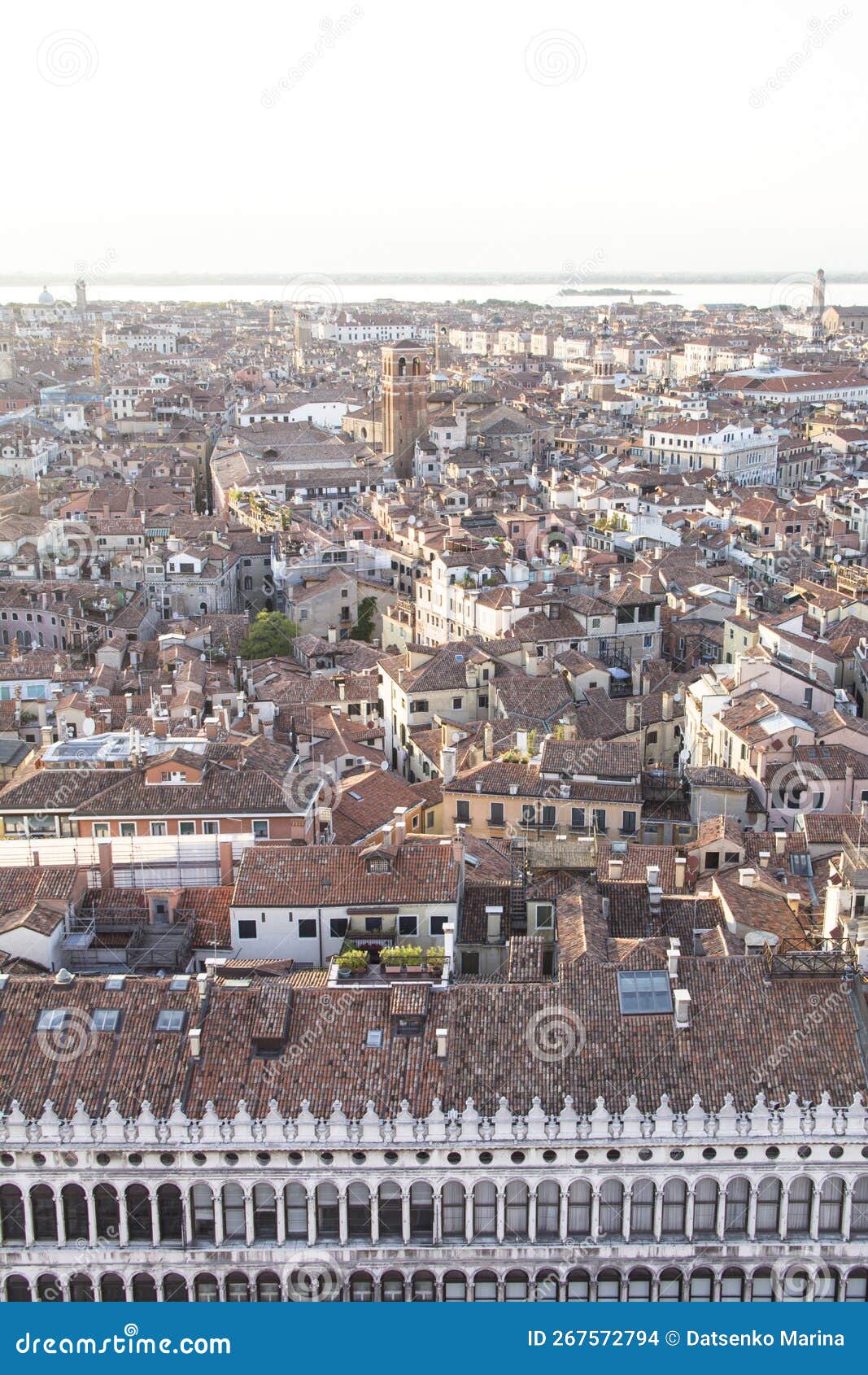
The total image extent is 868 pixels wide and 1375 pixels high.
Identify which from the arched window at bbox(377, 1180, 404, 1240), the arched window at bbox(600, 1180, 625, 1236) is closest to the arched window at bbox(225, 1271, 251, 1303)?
the arched window at bbox(377, 1180, 404, 1240)

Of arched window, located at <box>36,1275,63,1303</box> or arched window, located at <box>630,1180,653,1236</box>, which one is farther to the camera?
arched window, located at <box>36,1275,63,1303</box>

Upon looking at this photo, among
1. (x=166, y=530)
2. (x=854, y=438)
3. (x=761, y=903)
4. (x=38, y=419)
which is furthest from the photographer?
(x=38, y=419)

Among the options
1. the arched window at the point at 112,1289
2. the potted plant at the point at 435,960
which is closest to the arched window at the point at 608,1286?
the potted plant at the point at 435,960

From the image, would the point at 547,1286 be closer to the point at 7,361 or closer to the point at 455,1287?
the point at 455,1287

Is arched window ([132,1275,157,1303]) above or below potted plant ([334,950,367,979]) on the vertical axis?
below

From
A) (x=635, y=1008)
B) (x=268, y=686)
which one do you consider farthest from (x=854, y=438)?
(x=635, y=1008)

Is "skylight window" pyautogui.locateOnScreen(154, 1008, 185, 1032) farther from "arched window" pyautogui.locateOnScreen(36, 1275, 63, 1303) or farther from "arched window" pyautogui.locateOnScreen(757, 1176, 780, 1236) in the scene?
"arched window" pyautogui.locateOnScreen(757, 1176, 780, 1236)

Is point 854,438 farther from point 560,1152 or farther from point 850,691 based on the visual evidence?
point 560,1152
